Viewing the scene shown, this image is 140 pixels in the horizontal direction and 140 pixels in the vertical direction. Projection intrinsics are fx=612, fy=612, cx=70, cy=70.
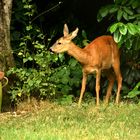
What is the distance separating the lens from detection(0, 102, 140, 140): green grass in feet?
27.8

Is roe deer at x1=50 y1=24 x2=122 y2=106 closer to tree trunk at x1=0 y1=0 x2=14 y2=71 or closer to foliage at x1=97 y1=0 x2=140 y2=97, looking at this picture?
foliage at x1=97 y1=0 x2=140 y2=97

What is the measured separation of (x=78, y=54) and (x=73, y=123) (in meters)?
2.72

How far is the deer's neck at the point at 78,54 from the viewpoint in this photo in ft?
39.0

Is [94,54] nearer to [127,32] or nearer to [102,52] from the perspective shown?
[102,52]

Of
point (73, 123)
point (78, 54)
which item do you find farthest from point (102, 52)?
point (73, 123)

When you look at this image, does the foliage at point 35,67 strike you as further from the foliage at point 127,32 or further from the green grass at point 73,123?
the foliage at point 127,32

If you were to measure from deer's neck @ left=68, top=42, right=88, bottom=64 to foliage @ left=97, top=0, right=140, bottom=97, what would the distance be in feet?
2.32

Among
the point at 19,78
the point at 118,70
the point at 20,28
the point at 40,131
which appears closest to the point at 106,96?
the point at 118,70

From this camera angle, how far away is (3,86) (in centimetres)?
1126

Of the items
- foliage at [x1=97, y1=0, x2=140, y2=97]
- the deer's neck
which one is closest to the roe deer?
the deer's neck

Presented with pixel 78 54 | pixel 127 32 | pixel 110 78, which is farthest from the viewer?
pixel 110 78

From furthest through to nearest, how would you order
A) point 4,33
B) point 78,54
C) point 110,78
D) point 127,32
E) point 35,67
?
point 35,67 < point 110,78 < point 78,54 < point 4,33 < point 127,32

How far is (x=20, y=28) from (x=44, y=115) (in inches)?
156

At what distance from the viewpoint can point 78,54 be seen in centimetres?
1191
